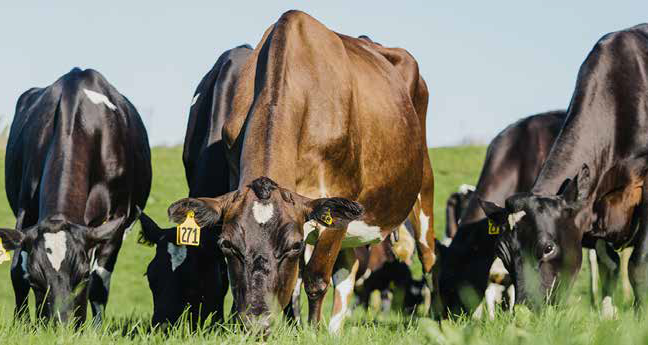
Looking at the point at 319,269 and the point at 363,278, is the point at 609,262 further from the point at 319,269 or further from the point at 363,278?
the point at 363,278

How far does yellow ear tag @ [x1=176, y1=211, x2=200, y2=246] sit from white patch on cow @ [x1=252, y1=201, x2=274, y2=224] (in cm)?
51

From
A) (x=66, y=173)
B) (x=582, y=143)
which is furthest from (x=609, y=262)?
(x=66, y=173)

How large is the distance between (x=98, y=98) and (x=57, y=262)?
9.41 ft

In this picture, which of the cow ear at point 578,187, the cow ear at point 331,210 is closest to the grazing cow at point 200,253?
the cow ear at point 331,210

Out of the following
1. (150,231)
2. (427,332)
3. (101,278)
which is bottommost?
(101,278)

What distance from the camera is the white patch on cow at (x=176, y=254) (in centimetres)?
796

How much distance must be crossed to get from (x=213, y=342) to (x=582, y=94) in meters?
5.08

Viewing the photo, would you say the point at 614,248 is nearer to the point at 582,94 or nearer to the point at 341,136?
the point at 582,94

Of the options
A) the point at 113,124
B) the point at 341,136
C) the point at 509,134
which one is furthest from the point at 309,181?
the point at 509,134

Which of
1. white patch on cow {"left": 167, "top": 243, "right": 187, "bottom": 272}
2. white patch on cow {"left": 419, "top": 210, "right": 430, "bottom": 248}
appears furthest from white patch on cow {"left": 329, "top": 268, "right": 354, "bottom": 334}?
white patch on cow {"left": 167, "top": 243, "right": 187, "bottom": 272}

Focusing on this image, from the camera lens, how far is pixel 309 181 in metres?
7.46

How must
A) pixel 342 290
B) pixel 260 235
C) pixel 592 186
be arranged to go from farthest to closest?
pixel 342 290 < pixel 592 186 < pixel 260 235

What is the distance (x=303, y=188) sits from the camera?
7426mm

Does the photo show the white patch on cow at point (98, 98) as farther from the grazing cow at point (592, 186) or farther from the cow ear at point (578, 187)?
the cow ear at point (578, 187)
